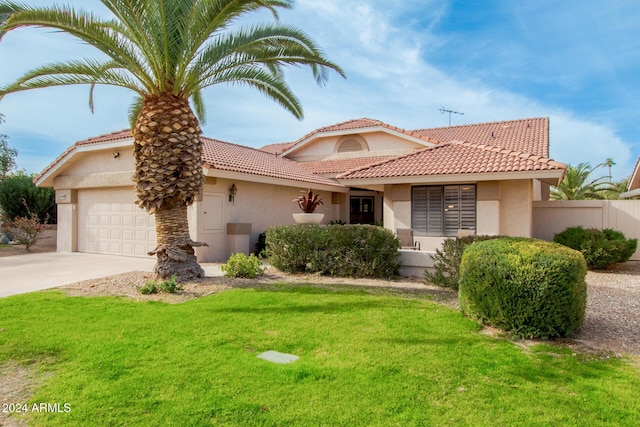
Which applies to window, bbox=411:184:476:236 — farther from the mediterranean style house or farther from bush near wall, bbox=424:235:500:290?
bush near wall, bbox=424:235:500:290

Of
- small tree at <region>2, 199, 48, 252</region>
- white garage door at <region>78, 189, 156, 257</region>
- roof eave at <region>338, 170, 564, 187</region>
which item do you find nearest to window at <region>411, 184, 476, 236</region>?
roof eave at <region>338, 170, 564, 187</region>

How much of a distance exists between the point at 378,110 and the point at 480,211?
1378cm

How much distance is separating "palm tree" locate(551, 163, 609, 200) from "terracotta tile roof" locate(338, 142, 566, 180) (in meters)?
16.7

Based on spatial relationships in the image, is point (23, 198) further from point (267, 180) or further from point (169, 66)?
point (169, 66)

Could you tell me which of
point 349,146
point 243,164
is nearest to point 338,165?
point 349,146

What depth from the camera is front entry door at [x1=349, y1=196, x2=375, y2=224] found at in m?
22.8

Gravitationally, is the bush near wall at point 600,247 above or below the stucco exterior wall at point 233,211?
below

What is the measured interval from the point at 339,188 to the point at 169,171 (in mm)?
12393

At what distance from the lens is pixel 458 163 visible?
46.1 feet

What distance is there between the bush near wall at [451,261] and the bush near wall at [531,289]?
307 cm

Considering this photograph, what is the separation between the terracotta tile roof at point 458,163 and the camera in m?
12.6

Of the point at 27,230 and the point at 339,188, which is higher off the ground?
the point at 339,188

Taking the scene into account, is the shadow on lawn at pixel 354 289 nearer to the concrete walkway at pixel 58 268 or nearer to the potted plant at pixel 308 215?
the concrete walkway at pixel 58 268

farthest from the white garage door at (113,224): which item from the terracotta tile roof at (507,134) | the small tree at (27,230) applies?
the terracotta tile roof at (507,134)
